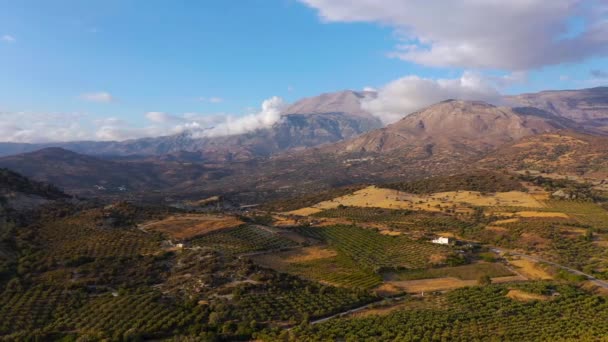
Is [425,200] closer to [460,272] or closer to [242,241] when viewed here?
[460,272]

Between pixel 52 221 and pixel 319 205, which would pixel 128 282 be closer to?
pixel 52 221

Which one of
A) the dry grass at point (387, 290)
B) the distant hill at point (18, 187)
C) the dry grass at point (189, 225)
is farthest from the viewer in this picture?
the distant hill at point (18, 187)

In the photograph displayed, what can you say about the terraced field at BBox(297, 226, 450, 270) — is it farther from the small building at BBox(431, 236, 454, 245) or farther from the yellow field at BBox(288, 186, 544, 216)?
the yellow field at BBox(288, 186, 544, 216)

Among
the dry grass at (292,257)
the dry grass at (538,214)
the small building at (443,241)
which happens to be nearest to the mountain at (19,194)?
the dry grass at (292,257)

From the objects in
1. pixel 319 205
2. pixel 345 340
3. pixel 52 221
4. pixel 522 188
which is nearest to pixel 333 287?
pixel 345 340

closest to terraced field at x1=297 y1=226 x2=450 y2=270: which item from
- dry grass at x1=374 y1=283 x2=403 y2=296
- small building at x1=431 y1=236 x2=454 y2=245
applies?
small building at x1=431 y1=236 x2=454 y2=245

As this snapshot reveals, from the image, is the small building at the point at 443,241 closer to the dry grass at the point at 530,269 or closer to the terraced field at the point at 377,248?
the terraced field at the point at 377,248

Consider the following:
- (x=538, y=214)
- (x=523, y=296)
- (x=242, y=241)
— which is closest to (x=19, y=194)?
(x=242, y=241)
